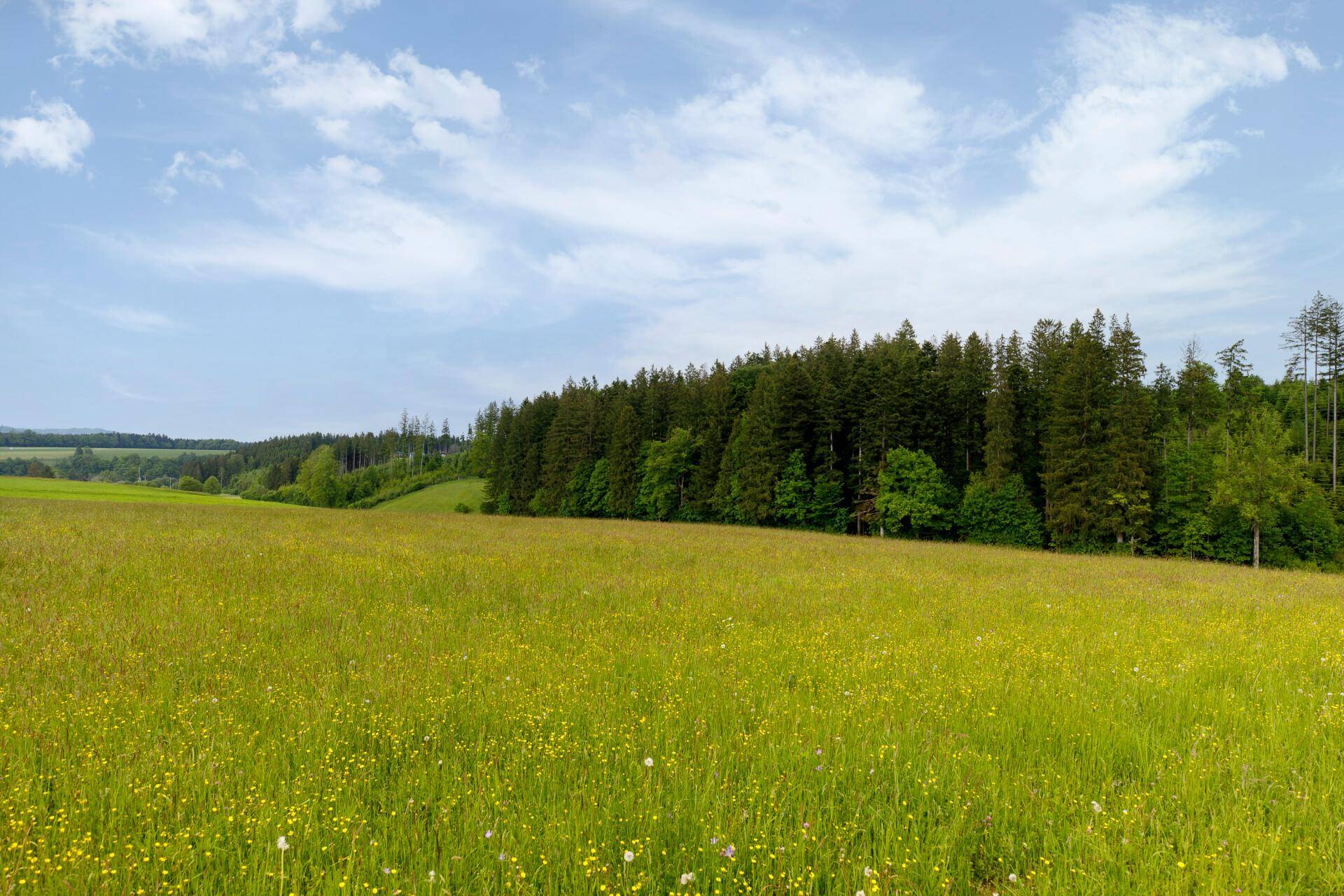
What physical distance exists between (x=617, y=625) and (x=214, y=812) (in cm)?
502

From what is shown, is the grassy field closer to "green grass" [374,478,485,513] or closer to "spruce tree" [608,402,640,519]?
"spruce tree" [608,402,640,519]

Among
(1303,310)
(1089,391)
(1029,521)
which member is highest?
(1303,310)

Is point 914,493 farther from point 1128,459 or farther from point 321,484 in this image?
point 321,484

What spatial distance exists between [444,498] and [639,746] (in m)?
105

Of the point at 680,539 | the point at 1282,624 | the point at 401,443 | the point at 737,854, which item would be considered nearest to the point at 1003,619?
the point at 1282,624

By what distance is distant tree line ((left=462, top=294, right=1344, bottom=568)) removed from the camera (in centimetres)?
3697

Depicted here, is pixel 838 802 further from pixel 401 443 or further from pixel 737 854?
A: pixel 401 443

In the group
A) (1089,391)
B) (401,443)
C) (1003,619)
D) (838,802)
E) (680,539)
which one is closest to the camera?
→ (838,802)

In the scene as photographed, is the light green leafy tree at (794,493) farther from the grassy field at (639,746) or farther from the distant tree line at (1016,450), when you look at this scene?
the grassy field at (639,746)

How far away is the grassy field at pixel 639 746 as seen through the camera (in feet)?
10.0

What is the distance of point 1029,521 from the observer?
4016 cm

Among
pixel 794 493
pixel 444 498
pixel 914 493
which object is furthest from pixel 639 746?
pixel 444 498

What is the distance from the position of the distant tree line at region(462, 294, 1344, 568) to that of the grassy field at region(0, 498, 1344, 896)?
111 feet

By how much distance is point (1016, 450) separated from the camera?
1732 inches
